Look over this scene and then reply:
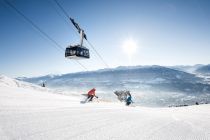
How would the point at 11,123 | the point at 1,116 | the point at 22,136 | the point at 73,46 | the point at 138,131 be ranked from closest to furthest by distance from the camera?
the point at 22,136 < the point at 11,123 < the point at 138,131 < the point at 1,116 < the point at 73,46

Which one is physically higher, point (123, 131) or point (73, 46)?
point (73, 46)

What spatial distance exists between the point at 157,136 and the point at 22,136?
2766mm

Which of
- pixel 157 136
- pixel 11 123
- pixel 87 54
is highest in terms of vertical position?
pixel 87 54

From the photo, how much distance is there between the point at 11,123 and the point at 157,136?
10.5 feet

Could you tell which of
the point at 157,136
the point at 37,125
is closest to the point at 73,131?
the point at 37,125

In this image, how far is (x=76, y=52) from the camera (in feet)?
93.5

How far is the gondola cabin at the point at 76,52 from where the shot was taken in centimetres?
2844

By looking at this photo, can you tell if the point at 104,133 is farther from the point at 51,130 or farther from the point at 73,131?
the point at 51,130

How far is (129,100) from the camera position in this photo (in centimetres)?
2175

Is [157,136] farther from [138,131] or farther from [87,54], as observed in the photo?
[87,54]

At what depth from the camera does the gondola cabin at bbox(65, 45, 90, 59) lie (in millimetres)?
28444

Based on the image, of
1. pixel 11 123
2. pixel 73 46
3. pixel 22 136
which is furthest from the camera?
pixel 73 46

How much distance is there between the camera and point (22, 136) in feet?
12.9

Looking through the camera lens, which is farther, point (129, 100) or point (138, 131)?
point (129, 100)
